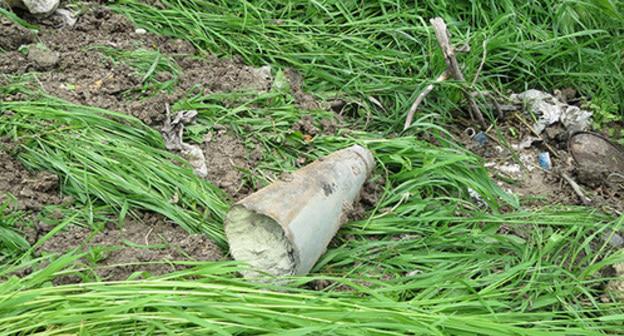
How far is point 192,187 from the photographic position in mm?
3195

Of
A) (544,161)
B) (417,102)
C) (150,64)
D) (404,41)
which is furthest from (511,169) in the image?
(150,64)

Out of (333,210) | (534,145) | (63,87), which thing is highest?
(63,87)

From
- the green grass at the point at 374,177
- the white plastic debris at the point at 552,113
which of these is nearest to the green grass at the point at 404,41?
the green grass at the point at 374,177

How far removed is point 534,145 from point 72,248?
242cm

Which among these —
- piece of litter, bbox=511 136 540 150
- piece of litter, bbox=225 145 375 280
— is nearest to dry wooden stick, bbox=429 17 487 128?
piece of litter, bbox=511 136 540 150

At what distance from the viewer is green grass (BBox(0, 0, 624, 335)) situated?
248cm

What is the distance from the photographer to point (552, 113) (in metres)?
4.26

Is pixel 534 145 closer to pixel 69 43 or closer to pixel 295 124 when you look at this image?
pixel 295 124

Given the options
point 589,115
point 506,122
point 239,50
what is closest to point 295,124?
point 239,50

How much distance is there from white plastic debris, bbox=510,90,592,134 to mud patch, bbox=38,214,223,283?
6.74 ft

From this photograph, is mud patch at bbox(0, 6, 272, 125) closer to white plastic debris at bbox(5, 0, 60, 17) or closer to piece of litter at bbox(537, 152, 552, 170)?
white plastic debris at bbox(5, 0, 60, 17)

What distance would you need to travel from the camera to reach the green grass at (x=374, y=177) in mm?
2480

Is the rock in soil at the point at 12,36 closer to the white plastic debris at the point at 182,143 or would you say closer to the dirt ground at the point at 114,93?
the dirt ground at the point at 114,93

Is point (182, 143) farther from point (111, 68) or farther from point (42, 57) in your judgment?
point (42, 57)
